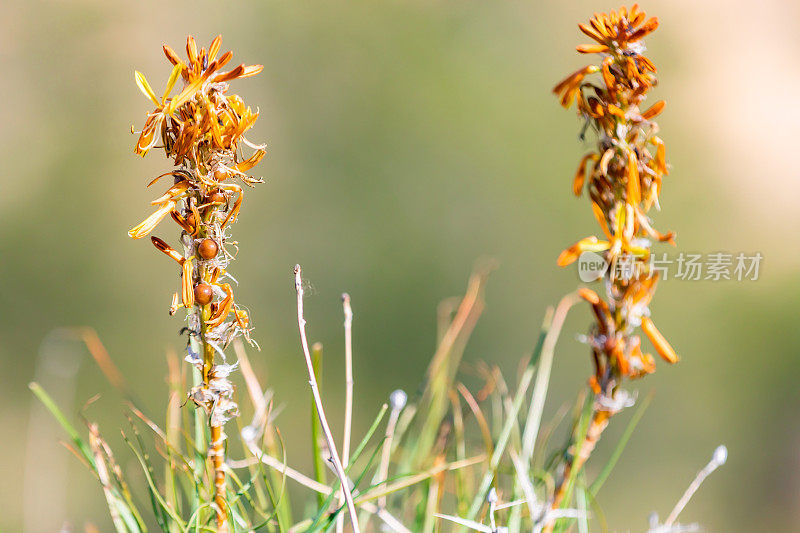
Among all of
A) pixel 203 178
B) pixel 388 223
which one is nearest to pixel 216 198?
pixel 203 178

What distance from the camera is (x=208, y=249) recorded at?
7.3 inches

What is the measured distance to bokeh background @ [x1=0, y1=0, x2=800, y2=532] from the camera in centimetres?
127

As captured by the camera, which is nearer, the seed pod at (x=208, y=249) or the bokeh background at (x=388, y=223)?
the seed pod at (x=208, y=249)

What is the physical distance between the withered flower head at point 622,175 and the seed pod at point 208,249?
0.38 feet

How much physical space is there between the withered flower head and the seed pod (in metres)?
0.11

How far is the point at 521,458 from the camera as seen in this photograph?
0.31 m

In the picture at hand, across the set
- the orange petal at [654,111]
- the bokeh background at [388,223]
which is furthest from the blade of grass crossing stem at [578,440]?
the bokeh background at [388,223]

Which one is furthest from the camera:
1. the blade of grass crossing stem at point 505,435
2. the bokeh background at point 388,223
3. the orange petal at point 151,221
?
the bokeh background at point 388,223

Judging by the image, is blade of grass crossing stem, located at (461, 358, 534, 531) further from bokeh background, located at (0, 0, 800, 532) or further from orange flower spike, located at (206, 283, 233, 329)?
bokeh background, located at (0, 0, 800, 532)

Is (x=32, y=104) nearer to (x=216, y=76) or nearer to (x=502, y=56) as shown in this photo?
(x=502, y=56)

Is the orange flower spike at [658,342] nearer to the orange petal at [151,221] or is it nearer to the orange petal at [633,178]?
the orange petal at [633,178]

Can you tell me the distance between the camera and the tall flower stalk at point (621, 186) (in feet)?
0.74

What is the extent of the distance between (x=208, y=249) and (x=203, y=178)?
0.02 meters

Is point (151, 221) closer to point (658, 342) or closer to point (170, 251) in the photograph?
point (170, 251)
